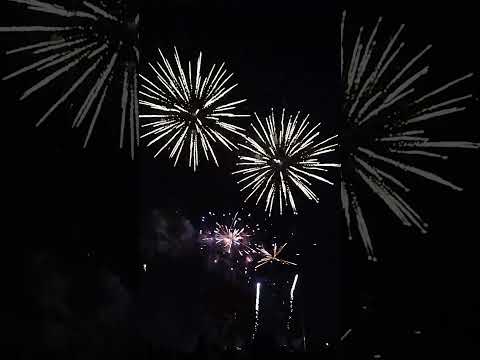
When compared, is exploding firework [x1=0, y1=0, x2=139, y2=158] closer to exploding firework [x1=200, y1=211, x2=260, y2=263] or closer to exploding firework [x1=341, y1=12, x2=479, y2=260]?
exploding firework [x1=341, y1=12, x2=479, y2=260]

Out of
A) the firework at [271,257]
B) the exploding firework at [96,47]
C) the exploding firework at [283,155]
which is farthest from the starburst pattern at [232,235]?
the exploding firework at [96,47]

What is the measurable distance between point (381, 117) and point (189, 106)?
1.38 meters

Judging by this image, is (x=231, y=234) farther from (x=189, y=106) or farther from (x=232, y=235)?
(x=189, y=106)

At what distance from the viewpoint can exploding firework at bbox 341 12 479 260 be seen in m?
3.27

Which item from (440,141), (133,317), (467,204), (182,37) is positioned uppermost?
(182,37)

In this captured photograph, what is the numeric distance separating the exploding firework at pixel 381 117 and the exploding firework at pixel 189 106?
83cm

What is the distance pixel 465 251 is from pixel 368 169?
1001 mm

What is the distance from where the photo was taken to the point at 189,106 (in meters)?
3.55

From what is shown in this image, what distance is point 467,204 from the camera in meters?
3.57

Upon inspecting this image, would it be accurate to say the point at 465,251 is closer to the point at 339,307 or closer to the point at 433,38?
the point at 339,307

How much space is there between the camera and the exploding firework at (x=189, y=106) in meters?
3.47

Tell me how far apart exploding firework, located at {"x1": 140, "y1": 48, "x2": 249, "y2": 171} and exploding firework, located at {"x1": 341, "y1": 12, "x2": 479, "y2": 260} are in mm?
831

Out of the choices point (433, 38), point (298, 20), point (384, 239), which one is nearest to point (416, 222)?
point (384, 239)

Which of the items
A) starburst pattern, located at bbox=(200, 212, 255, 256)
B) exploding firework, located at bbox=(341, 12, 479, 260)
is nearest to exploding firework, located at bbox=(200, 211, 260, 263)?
starburst pattern, located at bbox=(200, 212, 255, 256)
